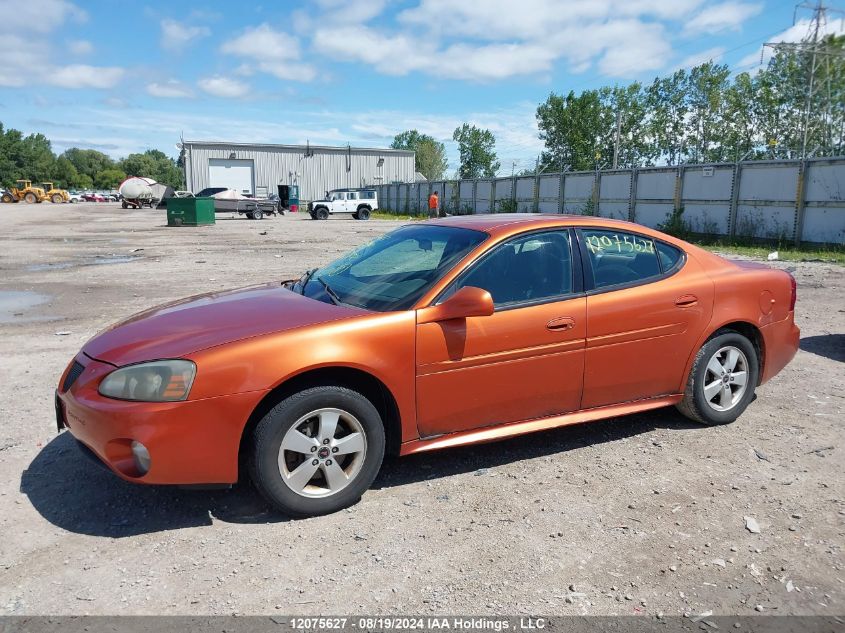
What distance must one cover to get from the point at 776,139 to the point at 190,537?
228 feet

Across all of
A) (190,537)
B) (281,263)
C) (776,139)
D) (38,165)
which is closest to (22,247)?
(281,263)

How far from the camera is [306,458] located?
132 inches

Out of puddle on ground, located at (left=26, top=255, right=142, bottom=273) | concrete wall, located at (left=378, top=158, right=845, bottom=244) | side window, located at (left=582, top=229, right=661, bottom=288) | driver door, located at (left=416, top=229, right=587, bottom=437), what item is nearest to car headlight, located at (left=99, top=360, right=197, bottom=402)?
driver door, located at (left=416, top=229, right=587, bottom=437)

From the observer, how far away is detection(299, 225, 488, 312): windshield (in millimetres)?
3789

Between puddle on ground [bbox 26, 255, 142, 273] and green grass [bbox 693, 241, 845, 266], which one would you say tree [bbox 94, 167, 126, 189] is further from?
green grass [bbox 693, 241, 845, 266]

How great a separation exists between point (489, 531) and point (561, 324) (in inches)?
51.0

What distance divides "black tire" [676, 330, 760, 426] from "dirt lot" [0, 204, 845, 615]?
116mm

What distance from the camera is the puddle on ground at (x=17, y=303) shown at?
8.61 m

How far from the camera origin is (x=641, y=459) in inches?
164

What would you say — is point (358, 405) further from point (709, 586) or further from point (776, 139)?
point (776, 139)

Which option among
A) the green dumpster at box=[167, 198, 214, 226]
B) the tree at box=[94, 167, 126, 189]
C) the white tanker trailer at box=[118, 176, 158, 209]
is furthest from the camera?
the tree at box=[94, 167, 126, 189]

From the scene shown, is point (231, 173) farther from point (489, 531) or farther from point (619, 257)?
point (489, 531)

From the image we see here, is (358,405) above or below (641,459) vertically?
above

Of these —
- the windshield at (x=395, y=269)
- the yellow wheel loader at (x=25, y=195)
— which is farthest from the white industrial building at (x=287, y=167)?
the windshield at (x=395, y=269)
